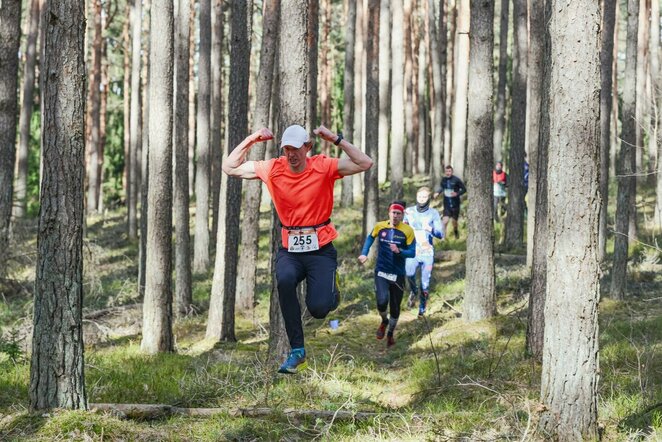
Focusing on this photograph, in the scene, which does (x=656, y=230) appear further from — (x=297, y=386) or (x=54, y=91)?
(x=54, y=91)

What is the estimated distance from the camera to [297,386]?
8.85m

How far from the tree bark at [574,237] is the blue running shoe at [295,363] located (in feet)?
7.22

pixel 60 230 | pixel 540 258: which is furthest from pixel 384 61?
pixel 60 230

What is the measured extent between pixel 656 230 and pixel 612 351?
653 inches

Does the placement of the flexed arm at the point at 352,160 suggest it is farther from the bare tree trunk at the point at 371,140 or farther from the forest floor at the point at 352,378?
the bare tree trunk at the point at 371,140

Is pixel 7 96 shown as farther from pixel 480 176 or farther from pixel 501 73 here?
pixel 501 73

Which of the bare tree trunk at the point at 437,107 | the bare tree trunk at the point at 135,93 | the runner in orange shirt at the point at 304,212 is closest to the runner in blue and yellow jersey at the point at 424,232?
the runner in orange shirt at the point at 304,212

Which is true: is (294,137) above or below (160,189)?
above

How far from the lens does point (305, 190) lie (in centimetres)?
725

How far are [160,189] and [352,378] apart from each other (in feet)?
14.5

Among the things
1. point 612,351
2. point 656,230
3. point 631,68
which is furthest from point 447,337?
point 656,230

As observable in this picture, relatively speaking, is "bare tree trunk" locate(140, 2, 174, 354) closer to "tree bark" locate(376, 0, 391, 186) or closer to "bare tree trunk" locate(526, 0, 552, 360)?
"bare tree trunk" locate(526, 0, 552, 360)

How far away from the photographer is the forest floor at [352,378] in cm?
678

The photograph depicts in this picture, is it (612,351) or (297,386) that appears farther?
(612,351)
